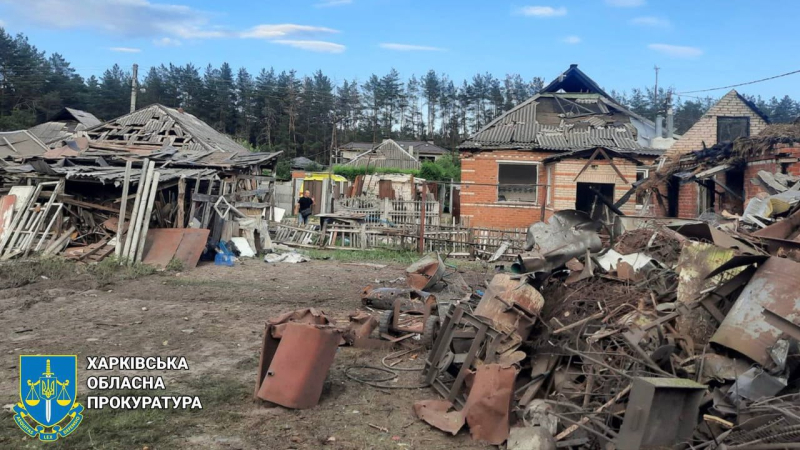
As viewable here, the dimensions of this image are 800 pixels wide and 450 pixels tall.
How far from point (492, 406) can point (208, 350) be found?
3.75 m

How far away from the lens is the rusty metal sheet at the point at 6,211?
12.4m

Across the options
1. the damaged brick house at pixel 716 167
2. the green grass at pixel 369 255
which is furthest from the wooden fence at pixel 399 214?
the damaged brick house at pixel 716 167

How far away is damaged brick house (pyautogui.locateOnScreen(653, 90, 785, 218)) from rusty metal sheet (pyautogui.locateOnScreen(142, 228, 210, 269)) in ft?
40.6

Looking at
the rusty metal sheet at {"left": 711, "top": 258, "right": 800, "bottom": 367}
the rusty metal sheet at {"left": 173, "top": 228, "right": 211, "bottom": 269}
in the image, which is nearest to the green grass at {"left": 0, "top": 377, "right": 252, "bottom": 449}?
the rusty metal sheet at {"left": 711, "top": 258, "right": 800, "bottom": 367}

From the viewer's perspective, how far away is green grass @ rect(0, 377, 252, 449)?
392 centimetres

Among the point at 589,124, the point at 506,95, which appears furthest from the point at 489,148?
the point at 506,95

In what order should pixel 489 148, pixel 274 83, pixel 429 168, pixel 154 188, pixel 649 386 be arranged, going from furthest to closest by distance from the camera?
pixel 274 83 → pixel 429 168 → pixel 489 148 → pixel 154 188 → pixel 649 386

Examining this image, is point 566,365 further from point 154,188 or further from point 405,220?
point 405,220

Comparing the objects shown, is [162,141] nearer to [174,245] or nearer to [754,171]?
[174,245]

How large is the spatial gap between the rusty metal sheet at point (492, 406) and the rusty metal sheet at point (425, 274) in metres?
5.05

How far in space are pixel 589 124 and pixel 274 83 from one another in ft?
172

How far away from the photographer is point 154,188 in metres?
12.2

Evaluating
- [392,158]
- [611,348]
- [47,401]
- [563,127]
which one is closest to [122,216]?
[47,401]

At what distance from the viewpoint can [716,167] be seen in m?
13.3
